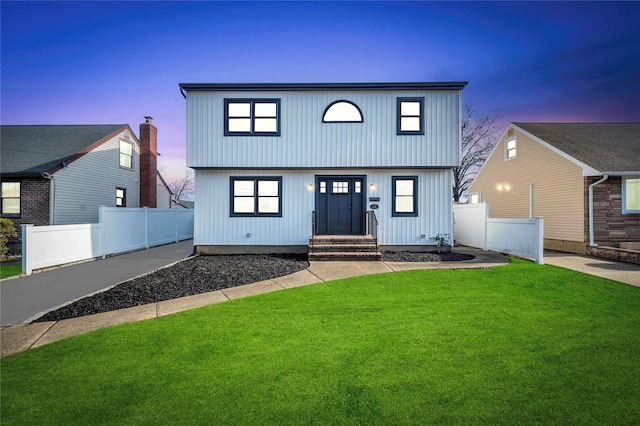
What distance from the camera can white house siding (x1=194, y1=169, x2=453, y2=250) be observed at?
41.9 ft

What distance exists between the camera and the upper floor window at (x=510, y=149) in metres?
17.5

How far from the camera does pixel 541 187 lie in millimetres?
15672

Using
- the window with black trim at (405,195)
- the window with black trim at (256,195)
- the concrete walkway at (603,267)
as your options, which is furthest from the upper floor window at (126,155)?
the concrete walkway at (603,267)

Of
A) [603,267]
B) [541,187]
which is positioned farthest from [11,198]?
[541,187]

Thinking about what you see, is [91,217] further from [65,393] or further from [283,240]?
[65,393]

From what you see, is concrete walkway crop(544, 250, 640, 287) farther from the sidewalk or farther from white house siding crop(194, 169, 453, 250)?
white house siding crop(194, 169, 453, 250)

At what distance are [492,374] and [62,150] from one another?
2087cm

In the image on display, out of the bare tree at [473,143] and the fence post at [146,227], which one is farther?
the bare tree at [473,143]

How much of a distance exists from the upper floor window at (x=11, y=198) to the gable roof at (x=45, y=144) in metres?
0.72

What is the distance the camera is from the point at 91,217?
56.7ft

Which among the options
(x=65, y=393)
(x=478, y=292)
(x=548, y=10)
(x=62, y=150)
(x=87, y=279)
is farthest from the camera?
(x=62, y=150)

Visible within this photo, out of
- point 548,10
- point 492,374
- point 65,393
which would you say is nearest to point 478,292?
point 492,374

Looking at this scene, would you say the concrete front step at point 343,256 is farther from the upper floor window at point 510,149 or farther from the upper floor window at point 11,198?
the upper floor window at point 11,198

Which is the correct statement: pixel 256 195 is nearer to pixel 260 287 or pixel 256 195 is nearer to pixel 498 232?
pixel 260 287
